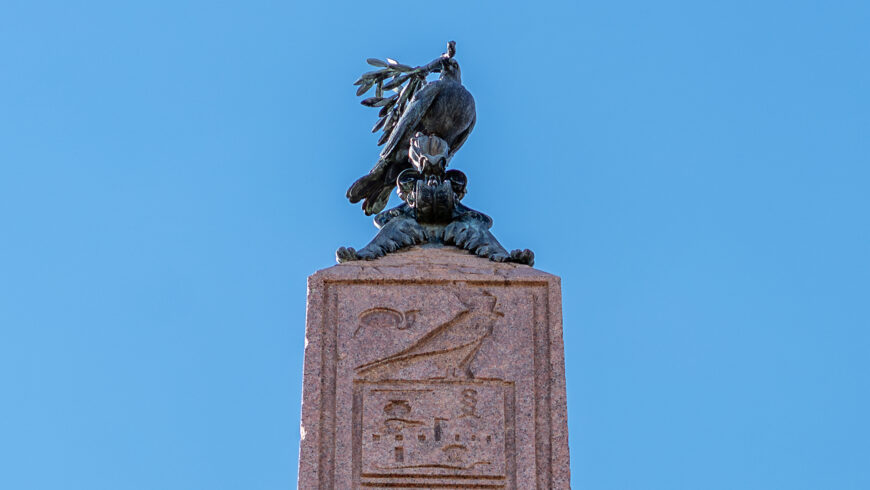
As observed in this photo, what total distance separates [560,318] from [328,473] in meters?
1.44

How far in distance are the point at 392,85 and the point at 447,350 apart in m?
2.95

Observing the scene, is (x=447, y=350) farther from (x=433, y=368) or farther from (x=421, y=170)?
(x=421, y=170)

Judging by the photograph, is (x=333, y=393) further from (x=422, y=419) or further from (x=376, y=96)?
(x=376, y=96)

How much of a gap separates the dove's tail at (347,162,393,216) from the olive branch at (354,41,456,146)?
0.30 meters

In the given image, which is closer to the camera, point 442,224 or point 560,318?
point 560,318

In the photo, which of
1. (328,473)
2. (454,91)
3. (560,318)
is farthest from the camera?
(454,91)

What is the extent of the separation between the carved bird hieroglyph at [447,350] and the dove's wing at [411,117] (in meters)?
2.00

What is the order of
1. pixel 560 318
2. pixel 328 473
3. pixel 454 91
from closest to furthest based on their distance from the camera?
pixel 328 473 < pixel 560 318 < pixel 454 91

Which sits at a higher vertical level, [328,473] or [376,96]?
[376,96]

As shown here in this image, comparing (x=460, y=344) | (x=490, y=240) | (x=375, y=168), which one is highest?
(x=375, y=168)

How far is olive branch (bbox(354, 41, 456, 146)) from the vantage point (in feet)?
39.3

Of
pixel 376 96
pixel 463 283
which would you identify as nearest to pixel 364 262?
pixel 463 283

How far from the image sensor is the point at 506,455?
29.8ft

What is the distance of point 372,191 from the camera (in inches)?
463
